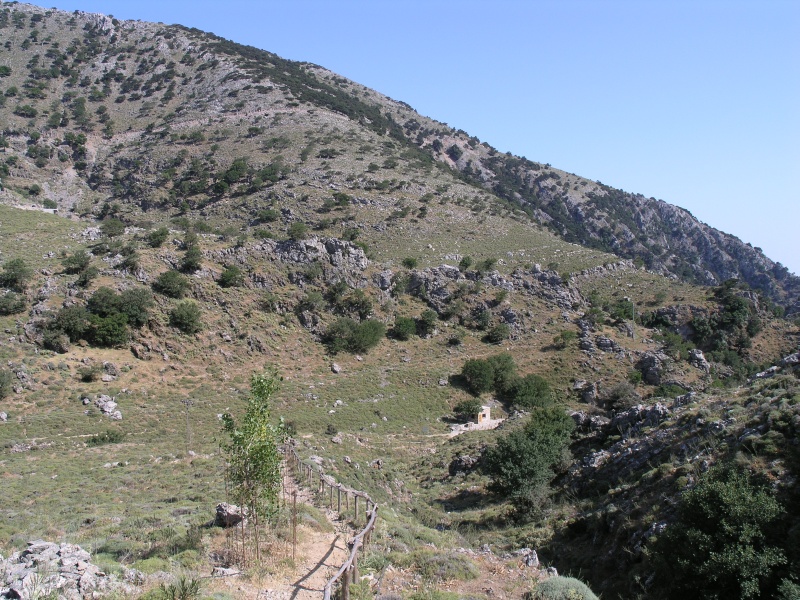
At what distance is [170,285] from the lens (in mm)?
39531

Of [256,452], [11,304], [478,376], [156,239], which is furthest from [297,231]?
[256,452]

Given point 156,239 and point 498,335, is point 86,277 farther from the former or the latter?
point 498,335

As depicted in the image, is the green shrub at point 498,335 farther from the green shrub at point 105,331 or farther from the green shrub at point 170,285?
the green shrub at point 105,331

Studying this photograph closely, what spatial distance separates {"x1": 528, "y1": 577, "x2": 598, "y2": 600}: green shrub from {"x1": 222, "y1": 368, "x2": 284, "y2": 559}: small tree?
20.1 ft

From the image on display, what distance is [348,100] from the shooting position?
109 metres

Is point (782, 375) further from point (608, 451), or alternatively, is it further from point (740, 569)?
point (740, 569)

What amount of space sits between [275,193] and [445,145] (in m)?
65.9

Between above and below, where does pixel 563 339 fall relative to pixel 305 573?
above

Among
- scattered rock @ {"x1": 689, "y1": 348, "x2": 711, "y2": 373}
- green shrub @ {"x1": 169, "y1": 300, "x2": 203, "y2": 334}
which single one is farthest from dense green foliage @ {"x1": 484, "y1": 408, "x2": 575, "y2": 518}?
scattered rock @ {"x1": 689, "y1": 348, "x2": 711, "y2": 373}

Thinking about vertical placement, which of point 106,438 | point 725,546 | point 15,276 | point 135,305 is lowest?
point 106,438

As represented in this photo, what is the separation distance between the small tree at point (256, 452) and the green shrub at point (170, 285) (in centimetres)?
3208

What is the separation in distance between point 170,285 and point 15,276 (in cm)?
988

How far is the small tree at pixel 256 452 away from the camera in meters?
10.6

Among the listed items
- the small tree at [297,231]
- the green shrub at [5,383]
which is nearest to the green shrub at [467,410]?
the small tree at [297,231]
